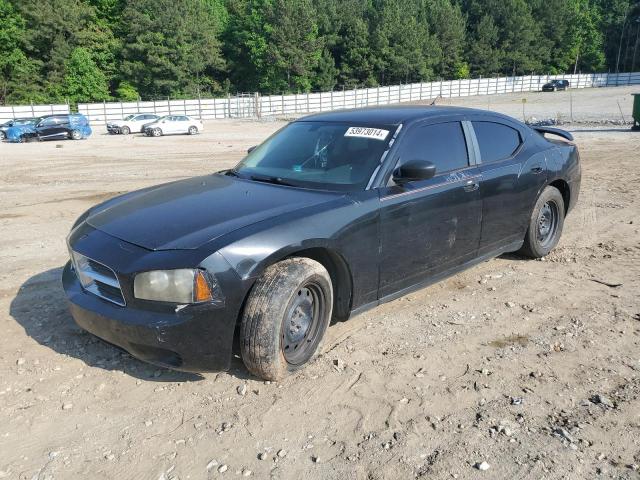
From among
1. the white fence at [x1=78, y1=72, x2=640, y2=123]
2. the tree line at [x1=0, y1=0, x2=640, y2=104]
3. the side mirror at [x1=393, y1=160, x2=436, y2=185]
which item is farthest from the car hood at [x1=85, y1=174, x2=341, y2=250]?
the tree line at [x1=0, y1=0, x2=640, y2=104]

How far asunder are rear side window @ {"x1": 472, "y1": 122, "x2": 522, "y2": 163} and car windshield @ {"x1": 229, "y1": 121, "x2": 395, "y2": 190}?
113 cm

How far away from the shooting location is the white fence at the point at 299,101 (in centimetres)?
4731

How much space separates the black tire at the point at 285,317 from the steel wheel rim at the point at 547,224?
309 cm

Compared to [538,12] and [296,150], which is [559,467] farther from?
[538,12]

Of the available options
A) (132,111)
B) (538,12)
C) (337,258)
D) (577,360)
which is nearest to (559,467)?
(577,360)

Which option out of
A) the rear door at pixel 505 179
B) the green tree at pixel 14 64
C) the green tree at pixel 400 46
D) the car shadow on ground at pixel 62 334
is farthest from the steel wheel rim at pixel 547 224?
the green tree at pixel 400 46

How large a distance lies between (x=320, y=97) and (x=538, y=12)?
6570 cm

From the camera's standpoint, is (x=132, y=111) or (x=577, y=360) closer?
(x=577, y=360)

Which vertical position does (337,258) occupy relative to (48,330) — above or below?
above

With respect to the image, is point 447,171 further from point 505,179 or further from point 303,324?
point 303,324

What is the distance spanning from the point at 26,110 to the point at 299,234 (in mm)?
48169

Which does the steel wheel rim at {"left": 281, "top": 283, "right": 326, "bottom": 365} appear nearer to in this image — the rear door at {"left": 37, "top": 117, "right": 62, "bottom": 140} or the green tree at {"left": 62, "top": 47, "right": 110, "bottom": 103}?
the rear door at {"left": 37, "top": 117, "right": 62, "bottom": 140}

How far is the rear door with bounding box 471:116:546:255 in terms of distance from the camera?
4.79 meters

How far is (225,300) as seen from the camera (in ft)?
10.1
